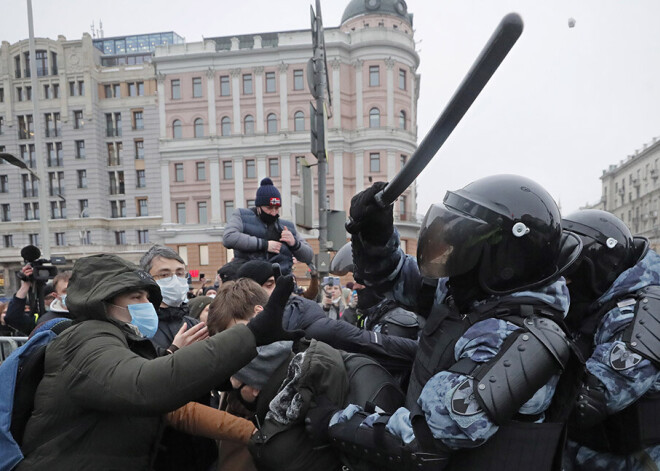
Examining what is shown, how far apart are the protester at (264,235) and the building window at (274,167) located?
28.7m

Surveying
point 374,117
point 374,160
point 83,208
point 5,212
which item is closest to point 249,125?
point 374,117

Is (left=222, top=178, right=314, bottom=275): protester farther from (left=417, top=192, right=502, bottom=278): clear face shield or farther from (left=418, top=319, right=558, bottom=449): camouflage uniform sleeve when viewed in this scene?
(left=418, top=319, right=558, bottom=449): camouflage uniform sleeve

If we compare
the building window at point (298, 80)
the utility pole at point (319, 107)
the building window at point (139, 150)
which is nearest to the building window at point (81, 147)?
the building window at point (139, 150)

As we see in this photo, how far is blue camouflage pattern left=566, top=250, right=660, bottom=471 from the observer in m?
1.89

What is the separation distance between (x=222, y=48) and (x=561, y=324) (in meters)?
35.8

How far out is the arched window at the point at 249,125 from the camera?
3288cm

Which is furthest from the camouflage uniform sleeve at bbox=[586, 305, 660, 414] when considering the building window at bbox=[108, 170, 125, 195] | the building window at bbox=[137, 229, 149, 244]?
the building window at bbox=[108, 170, 125, 195]

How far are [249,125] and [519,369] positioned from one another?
110ft

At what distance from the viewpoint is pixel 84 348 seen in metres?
1.59

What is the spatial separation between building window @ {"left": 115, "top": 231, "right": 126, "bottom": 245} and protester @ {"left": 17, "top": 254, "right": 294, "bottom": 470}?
131ft

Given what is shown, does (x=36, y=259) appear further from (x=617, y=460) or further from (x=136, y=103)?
(x=136, y=103)

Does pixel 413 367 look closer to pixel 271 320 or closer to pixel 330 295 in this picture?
pixel 271 320

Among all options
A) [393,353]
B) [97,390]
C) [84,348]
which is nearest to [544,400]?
[393,353]

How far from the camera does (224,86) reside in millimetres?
33062
